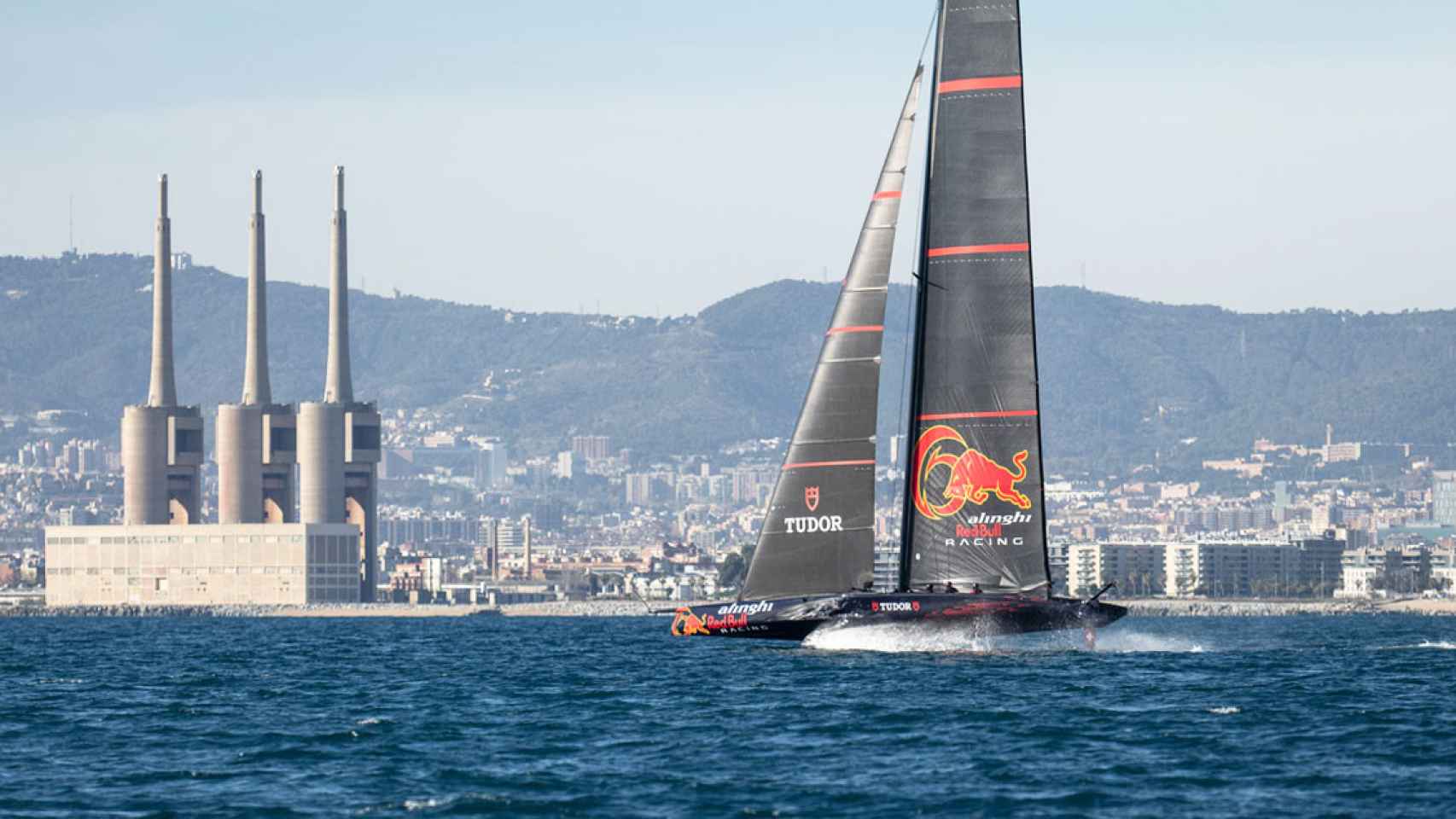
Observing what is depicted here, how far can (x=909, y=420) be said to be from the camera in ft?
167

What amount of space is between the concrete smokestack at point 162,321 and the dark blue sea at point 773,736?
13775cm

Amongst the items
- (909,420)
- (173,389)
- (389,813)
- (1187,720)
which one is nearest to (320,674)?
(909,420)

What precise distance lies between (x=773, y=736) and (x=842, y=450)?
16949 millimetres

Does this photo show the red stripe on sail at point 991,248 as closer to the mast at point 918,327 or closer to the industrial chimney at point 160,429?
the mast at point 918,327

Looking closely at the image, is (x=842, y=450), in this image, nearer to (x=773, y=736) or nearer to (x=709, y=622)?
(x=709, y=622)

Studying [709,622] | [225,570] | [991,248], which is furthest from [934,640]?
[225,570]

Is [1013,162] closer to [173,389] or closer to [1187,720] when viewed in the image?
[1187,720]

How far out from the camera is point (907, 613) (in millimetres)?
49969

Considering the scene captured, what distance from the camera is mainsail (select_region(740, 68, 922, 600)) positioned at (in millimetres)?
52344

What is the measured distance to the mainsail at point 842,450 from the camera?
52344mm

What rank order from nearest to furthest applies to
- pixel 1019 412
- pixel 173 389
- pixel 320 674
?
pixel 1019 412, pixel 320 674, pixel 173 389

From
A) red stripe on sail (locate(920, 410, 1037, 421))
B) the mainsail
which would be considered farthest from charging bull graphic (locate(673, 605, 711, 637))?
red stripe on sail (locate(920, 410, 1037, 421))

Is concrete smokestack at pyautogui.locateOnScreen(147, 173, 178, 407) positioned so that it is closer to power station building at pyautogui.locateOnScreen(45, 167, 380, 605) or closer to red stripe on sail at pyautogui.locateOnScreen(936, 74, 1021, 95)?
power station building at pyautogui.locateOnScreen(45, 167, 380, 605)

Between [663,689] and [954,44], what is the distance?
13251 mm
